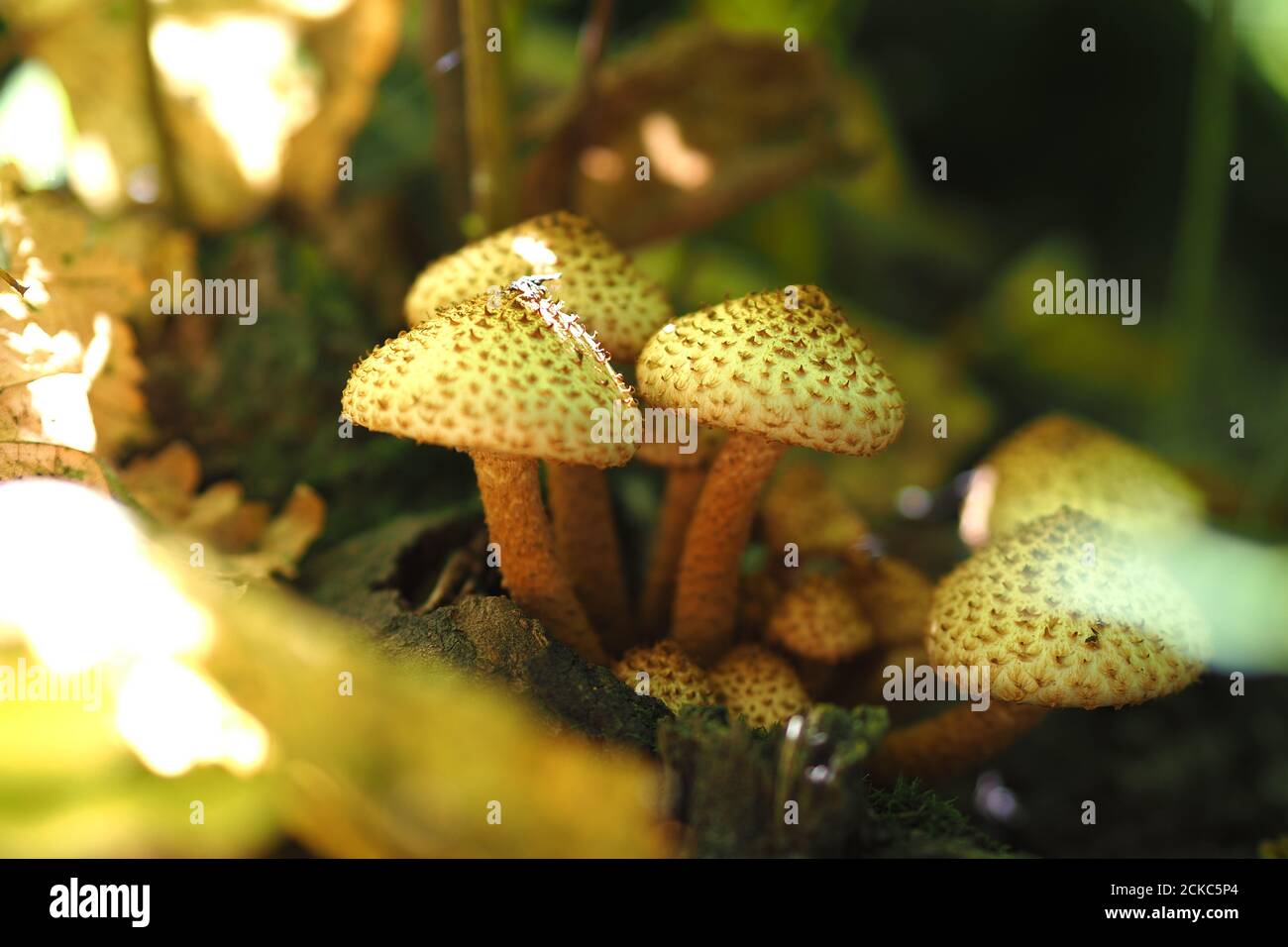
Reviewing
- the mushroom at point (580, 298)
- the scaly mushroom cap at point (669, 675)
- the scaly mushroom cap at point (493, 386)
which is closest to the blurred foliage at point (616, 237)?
the scaly mushroom cap at point (669, 675)

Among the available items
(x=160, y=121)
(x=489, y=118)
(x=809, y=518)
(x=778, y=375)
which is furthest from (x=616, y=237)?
Answer: (x=778, y=375)

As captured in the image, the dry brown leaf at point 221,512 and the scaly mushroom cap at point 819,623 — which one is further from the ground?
the dry brown leaf at point 221,512

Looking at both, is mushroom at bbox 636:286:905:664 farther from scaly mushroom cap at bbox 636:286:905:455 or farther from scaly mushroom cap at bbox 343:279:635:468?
scaly mushroom cap at bbox 343:279:635:468

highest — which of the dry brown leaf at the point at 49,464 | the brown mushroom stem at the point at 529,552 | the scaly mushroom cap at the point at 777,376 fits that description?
the scaly mushroom cap at the point at 777,376

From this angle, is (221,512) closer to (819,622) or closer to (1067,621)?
(819,622)

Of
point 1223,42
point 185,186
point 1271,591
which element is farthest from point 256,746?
point 1223,42

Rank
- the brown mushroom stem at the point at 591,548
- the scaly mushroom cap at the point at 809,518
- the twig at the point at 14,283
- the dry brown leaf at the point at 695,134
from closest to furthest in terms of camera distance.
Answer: the twig at the point at 14,283, the brown mushroom stem at the point at 591,548, the scaly mushroom cap at the point at 809,518, the dry brown leaf at the point at 695,134

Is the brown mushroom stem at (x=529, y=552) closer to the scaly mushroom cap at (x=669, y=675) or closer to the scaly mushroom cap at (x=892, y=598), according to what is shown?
the scaly mushroom cap at (x=669, y=675)
